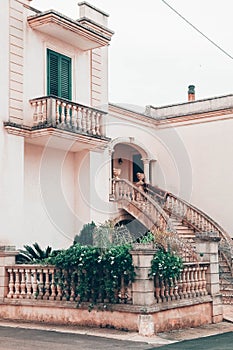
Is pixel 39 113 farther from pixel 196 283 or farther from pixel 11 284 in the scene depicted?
pixel 196 283

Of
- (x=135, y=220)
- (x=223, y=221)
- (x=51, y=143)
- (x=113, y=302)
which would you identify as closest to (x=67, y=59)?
(x=51, y=143)

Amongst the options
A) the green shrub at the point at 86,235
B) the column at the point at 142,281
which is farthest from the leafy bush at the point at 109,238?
A: the green shrub at the point at 86,235

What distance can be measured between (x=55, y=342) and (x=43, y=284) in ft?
7.36

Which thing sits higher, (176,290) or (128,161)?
(128,161)

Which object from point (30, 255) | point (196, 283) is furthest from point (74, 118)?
point (196, 283)

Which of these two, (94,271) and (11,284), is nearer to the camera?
(94,271)

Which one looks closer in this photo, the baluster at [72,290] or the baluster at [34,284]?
the baluster at [72,290]

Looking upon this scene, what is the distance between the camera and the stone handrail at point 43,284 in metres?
11.3

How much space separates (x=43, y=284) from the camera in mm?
11742

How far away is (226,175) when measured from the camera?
70.4ft

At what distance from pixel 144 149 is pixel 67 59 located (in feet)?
23.4

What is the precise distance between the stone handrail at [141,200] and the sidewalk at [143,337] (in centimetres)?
652

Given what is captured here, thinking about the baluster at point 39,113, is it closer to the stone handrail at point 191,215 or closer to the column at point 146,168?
the stone handrail at point 191,215

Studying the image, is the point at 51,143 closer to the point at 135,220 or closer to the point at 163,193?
the point at 135,220
